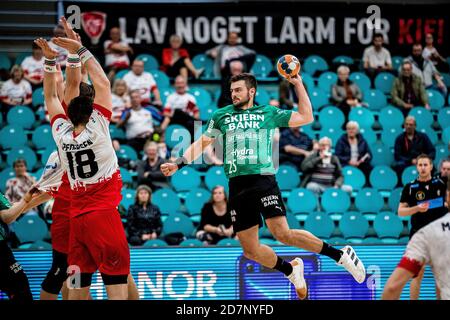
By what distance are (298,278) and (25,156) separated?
6.57 m

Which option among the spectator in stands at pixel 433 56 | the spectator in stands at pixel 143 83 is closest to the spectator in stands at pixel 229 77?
the spectator in stands at pixel 143 83

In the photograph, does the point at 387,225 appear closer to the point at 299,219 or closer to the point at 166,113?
the point at 299,219

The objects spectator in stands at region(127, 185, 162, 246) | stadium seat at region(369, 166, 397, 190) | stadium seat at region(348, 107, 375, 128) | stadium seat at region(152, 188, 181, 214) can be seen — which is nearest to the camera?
spectator in stands at region(127, 185, 162, 246)

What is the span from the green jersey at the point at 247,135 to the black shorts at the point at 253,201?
9 cm

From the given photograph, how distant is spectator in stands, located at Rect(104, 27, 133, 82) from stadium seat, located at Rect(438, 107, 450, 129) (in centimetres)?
581

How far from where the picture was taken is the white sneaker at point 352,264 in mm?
8609

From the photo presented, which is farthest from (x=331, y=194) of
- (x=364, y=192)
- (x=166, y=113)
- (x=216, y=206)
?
(x=166, y=113)

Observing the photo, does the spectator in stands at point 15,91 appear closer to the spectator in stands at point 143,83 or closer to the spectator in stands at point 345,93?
the spectator in stands at point 143,83

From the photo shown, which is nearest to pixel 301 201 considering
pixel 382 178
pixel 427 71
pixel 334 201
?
pixel 334 201

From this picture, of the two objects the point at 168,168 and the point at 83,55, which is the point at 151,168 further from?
the point at 83,55

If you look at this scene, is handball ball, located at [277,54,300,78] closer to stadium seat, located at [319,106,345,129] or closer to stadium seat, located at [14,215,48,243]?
stadium seat, located at [14,215,48,243]

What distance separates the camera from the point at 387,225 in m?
12.6

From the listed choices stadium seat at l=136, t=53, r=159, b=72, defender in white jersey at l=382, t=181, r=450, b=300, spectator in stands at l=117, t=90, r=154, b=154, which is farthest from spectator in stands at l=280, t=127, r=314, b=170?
defender in white jersey at l=382, t=181, r=450, b=300

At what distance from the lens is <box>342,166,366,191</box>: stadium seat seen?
13.7 metres
